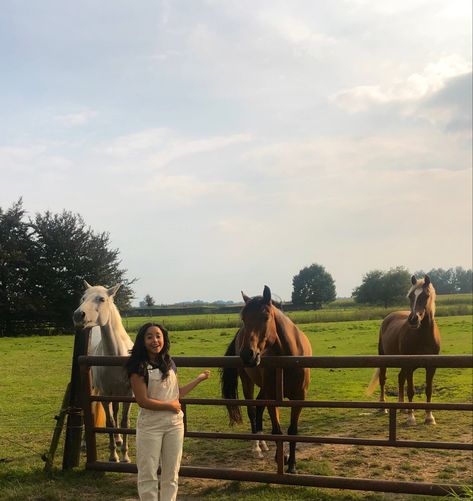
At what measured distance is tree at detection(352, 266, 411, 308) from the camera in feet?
246

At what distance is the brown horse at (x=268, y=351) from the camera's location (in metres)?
4.98

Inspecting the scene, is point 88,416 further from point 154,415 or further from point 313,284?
point 313,284

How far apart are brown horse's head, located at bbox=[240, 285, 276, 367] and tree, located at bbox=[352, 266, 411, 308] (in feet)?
236

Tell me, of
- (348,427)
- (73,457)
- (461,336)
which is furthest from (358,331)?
(73,457)

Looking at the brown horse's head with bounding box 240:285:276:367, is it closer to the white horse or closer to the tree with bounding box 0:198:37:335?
the white horse


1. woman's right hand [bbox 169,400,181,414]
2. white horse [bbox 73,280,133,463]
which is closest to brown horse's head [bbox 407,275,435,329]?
white horse [bbox 73,280,133,463]

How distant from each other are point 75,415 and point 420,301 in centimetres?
570

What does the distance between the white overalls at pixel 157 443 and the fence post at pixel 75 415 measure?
2316mm

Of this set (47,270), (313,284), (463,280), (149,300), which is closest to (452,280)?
(463,280)

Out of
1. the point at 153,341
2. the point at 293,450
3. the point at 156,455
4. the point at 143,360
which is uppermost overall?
the point at 153,341

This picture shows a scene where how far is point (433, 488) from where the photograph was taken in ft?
15.0

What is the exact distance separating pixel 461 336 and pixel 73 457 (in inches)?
846

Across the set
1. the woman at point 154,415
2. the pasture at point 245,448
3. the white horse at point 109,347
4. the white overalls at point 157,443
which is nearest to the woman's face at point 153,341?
the woman at point 154,415

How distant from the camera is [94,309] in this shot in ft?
20.5
